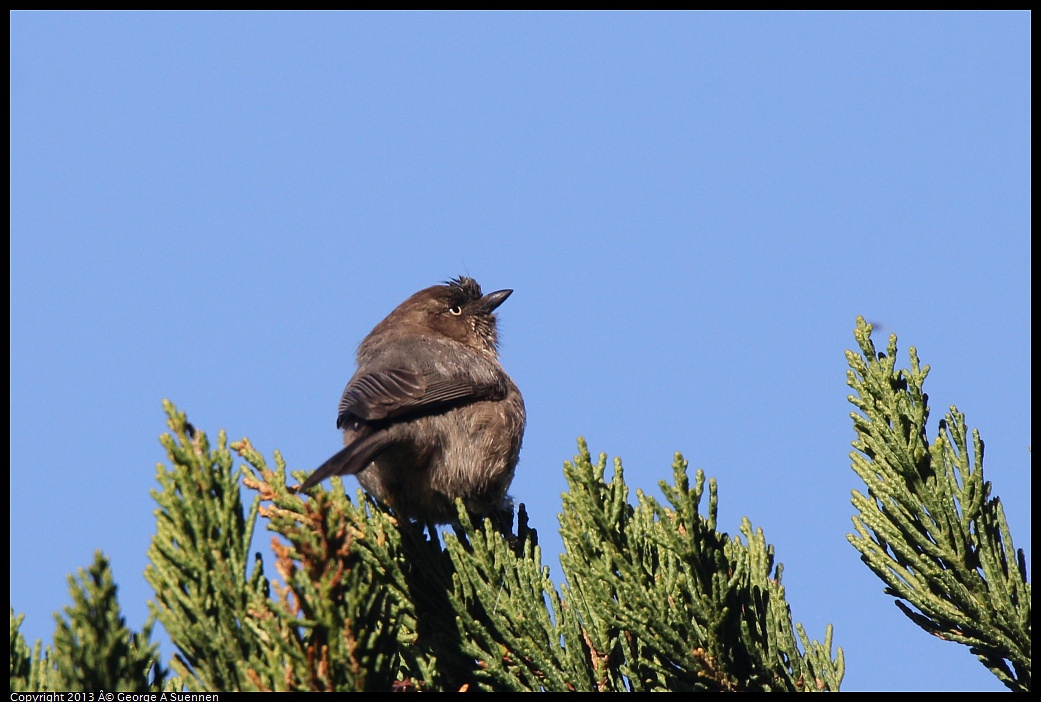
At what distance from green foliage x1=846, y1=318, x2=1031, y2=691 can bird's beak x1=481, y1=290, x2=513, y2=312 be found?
330 cm

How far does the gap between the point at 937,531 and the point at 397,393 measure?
248cm

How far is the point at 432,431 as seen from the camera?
16.0 feet

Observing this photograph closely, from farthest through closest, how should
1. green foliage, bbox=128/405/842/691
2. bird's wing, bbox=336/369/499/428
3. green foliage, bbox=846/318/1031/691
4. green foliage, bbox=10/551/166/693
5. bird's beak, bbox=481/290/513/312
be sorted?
1. bird's beak, bbox=481/290/513/312
2. bird's wing, bbox=336/369/499/428
3. green foliage, bbox=846/318/1031/691
4. green foliage, bbox=128/405/842/691
5. green foliage, bbox=10/551/166/693

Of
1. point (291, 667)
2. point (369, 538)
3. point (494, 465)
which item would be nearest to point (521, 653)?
point (369, 538)

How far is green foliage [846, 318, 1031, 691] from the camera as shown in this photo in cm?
302

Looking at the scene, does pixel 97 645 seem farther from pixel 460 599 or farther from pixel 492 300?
pixel 492 300

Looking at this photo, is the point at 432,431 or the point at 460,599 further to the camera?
the point at 432,431

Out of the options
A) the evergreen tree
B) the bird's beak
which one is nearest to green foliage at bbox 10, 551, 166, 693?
the evergreen tree

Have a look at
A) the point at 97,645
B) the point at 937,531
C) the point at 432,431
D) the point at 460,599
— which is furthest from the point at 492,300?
the point at 97,645

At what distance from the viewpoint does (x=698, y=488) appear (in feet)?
9.76

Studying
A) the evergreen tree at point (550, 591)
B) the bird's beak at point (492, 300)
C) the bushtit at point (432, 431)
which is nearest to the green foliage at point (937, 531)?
the evergreen tree at point (550, 591)

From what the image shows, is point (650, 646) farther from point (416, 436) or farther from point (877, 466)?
point (416, 436)

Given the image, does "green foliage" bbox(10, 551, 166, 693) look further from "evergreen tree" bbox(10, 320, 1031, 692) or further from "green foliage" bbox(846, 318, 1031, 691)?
"green foliage" bbox(846, 318, 1031, 691)
